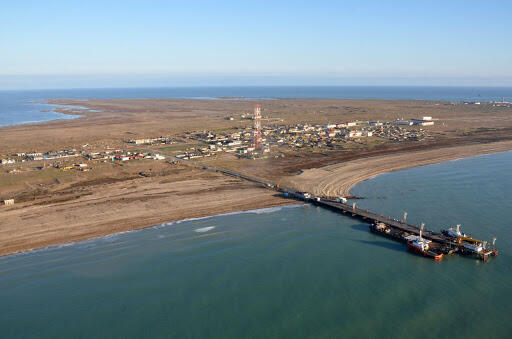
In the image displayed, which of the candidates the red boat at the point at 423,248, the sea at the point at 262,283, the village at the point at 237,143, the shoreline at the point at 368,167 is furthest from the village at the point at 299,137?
the red boat at the point at 423,248

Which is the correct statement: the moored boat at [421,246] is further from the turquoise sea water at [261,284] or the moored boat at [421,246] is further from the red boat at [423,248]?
the turquoise sea water at [261,284]

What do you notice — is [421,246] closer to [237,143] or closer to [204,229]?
[204,229]

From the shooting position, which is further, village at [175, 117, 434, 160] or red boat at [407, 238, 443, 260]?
village at [175, 117, 434, 160]

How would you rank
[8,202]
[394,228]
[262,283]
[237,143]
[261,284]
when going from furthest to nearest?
1. [237,143]
2. [8,202]
3. [394,228]
4. [262,283]
5. [261,284]

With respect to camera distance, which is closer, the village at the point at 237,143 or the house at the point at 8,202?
the house at the point at 8,202

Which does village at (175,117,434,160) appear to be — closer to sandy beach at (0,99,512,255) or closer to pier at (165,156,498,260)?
sandy beach at (0,99,512,255)

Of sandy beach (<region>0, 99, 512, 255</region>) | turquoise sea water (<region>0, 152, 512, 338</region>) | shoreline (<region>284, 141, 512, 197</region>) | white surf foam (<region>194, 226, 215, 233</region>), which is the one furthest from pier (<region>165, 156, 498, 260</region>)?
white surf foam (<region>194, 226, 215, 233</region>)

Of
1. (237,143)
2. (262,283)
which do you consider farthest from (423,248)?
(237,143)
